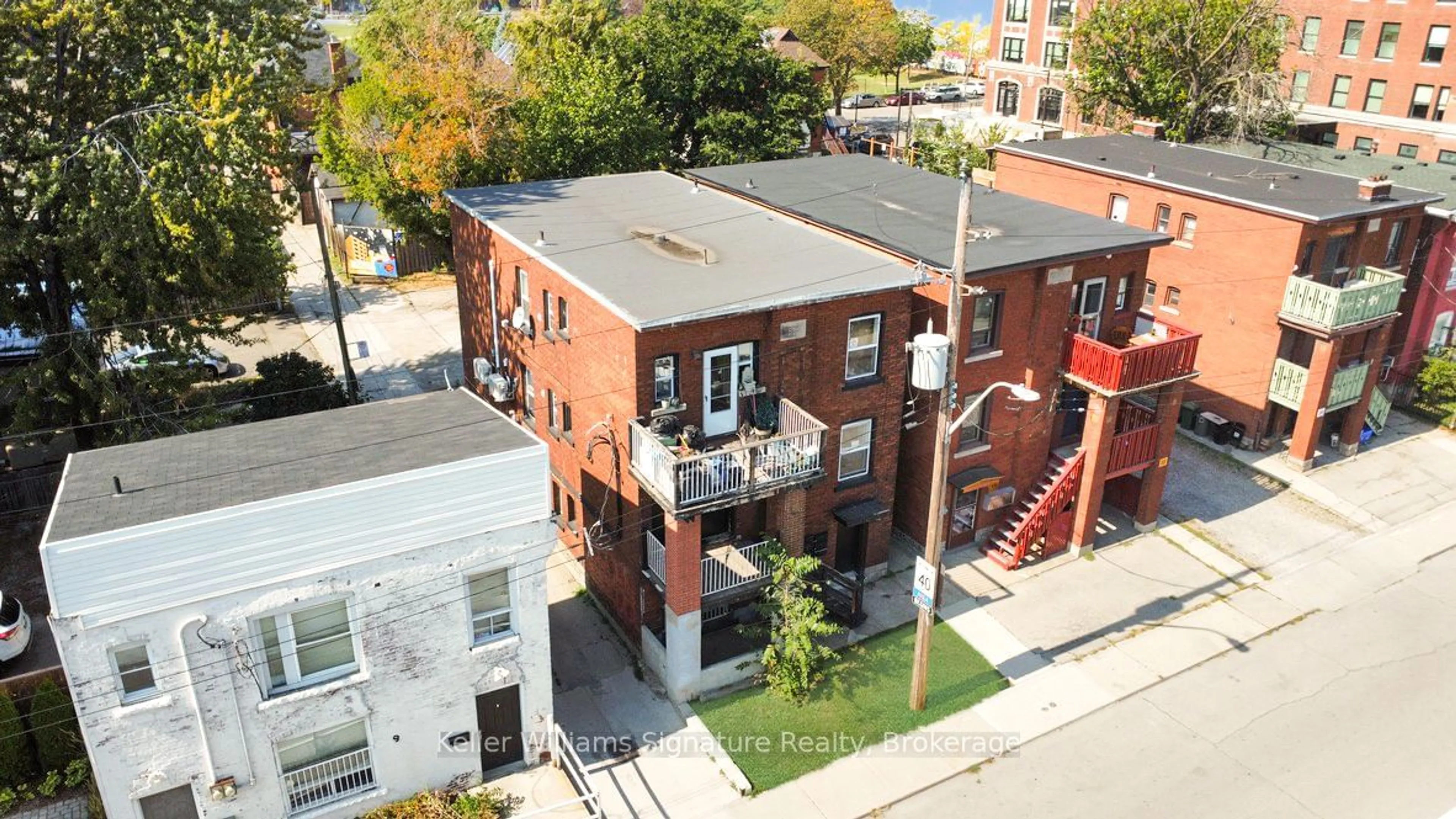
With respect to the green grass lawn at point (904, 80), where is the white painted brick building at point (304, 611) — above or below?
below

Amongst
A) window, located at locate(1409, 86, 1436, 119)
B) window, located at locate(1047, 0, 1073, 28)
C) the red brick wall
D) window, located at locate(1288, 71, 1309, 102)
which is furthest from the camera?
window, located at locate(1047, 0, 1073, 28)

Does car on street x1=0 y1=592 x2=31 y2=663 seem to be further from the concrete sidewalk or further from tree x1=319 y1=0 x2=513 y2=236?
tree x1=319 y1=0 x2=513 y2=236

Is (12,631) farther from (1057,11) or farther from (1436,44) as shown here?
(1057,11)

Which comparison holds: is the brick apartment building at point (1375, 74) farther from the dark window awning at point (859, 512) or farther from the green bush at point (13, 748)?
the green bush at point (13, 748)

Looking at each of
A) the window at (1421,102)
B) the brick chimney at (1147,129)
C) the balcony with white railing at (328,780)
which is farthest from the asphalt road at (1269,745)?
the window at (1421,102)

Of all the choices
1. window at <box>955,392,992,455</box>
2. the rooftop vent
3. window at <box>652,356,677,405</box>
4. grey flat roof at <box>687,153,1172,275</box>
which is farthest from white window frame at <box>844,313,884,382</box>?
window at <box>652,356,677,405</box>

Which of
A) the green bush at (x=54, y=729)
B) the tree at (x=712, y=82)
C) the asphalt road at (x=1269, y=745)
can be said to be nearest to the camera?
the green bush at (x=54, y=729)

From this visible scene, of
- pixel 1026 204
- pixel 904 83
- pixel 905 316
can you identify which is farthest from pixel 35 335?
pixel 904 83

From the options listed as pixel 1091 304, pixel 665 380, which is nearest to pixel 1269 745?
pixel 1091 304
